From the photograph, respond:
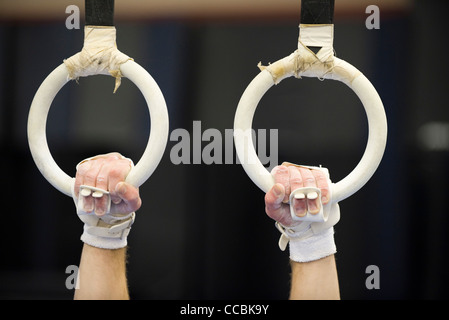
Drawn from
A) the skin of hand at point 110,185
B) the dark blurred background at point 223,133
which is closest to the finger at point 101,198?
the skin of hand at point 110,185

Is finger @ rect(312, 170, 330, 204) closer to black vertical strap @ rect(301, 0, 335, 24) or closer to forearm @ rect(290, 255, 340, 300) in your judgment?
forearm @ rect(290, 255, 340, 300)

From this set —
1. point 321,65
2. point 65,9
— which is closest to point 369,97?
point 321,65

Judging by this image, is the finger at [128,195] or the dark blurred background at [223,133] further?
the dark blurred background at [223,133]

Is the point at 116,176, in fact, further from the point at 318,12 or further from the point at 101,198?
the point at 318,12

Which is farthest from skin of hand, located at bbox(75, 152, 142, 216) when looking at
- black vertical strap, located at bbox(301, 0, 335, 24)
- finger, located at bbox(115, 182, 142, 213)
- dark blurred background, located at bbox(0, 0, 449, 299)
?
black vertical strap, located at bbox(301, 0, 335, 24)

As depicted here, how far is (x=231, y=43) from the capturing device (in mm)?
1238

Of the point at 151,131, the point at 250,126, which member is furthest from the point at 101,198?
the point at 250,126

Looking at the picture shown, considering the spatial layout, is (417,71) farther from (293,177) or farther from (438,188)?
(293,177)

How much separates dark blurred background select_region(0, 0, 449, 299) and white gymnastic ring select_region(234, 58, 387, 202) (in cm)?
14

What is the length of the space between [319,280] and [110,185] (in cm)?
39

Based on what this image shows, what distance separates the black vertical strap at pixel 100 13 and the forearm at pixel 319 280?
54cm

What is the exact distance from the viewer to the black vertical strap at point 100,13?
1121 mm

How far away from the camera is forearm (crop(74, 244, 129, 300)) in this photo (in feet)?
3.73

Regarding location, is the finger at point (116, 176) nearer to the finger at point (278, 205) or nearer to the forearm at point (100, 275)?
the forearm at point (100, 275)
